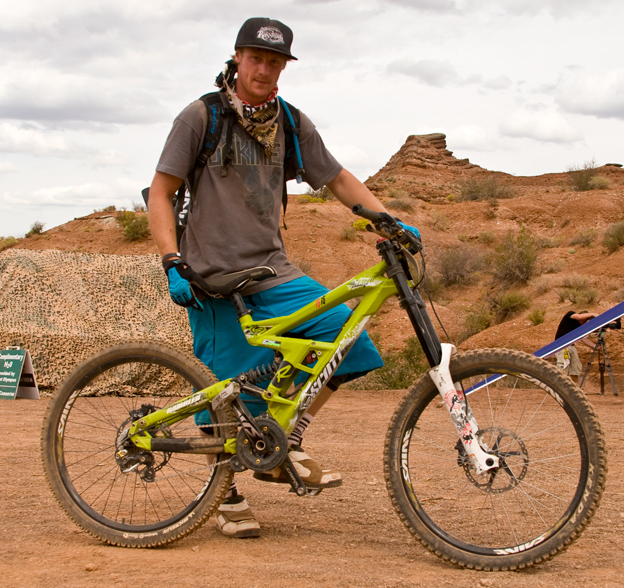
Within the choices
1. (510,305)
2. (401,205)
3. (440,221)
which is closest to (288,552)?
(510,305)

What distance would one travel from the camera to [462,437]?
2525 millimetres

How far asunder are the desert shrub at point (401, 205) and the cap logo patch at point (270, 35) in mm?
26400

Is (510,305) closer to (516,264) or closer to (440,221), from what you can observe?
(516,264)

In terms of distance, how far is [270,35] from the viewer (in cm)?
293

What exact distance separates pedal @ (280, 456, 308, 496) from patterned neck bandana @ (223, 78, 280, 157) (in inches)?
54.3

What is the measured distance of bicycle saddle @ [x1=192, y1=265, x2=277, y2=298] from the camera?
2842 millimetres

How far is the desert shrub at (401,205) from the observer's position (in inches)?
1150

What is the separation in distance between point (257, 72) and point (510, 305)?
604 inches

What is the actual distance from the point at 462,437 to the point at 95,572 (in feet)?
4.63

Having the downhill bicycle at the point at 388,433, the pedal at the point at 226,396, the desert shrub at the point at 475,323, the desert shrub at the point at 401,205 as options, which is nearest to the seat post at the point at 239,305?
the downhill bicycle at the point at 388,433

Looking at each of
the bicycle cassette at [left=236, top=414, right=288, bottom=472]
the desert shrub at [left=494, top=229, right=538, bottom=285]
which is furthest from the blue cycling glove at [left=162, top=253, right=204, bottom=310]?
the desert shrub at [left=494, top=229, right=538, bottom=285]

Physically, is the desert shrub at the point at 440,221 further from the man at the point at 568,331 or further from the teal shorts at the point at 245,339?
the teal shorts at the point at 245,339

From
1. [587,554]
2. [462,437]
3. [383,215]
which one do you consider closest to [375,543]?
[462,437]

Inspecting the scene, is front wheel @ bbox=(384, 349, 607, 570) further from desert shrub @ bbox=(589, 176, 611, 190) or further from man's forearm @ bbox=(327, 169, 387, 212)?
desert shrub @ bbox=(589, 176, 611, 190)
